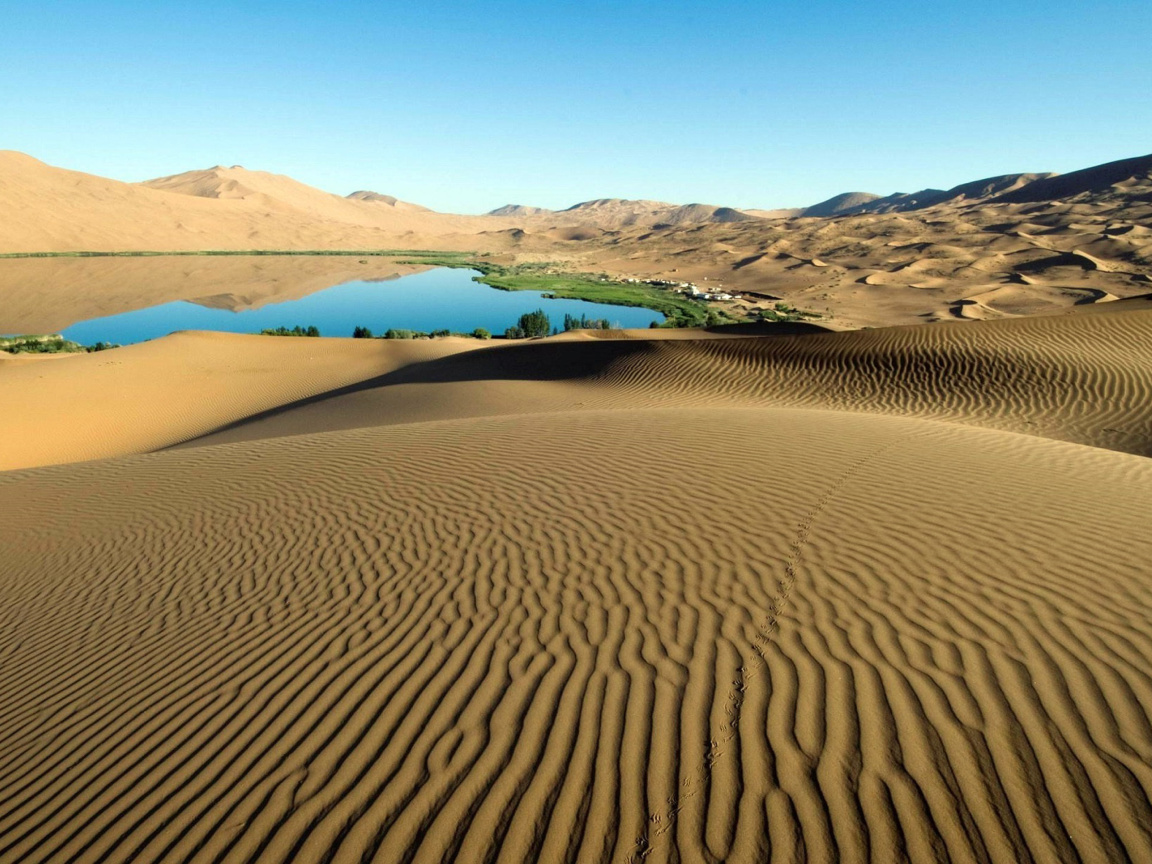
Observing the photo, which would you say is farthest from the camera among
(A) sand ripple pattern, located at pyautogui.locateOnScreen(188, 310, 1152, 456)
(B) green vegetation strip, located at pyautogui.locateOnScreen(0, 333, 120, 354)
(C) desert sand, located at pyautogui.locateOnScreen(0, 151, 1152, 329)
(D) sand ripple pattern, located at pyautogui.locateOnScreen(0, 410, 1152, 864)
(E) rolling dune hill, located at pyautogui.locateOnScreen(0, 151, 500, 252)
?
(E) rolling dune hill, located at pyautogui.locateOnScreen(0, 151, 500, 252)

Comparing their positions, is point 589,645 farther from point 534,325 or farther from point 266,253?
point 266,253

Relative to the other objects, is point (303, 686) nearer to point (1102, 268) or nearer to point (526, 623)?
point (526, 623)

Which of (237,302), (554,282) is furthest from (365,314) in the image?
(554,282)

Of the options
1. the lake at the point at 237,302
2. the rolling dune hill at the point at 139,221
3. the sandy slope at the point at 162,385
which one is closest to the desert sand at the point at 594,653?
the sandy slope at the point at 162,385

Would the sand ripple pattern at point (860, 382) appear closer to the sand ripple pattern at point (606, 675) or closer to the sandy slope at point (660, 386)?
the sandy slope at point (660, 386)

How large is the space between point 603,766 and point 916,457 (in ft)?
21.3

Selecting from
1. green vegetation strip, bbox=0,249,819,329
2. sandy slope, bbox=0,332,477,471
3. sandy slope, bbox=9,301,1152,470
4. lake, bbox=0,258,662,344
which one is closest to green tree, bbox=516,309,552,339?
sandy slope, bbox=0,332,477,471

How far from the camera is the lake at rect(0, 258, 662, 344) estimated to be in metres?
47.3

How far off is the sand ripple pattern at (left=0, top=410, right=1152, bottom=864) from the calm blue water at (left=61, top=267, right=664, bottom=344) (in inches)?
1704

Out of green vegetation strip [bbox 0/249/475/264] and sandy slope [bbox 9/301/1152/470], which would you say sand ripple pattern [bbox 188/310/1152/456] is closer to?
sandy slope [bbox 9/301/1152/470]

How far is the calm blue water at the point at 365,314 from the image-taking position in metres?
46.2

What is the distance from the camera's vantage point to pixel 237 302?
2317 inches

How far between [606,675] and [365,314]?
5779 cm

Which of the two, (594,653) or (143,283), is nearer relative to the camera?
(594,653)
